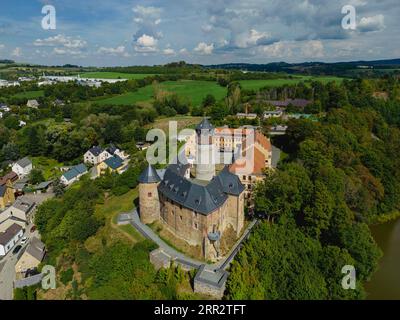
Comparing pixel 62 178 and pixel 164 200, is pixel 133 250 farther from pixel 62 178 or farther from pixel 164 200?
pixel 62 178

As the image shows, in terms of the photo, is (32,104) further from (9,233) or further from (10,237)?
(10,237)

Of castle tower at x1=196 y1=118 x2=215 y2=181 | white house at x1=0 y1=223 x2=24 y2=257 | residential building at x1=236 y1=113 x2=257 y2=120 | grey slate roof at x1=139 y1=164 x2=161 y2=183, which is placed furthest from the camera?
residential building at x1=236 y1=113 x2=257 y2=120

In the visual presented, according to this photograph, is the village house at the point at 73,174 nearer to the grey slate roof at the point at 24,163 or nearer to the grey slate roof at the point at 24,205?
the grey slate roof at the point at 24,205

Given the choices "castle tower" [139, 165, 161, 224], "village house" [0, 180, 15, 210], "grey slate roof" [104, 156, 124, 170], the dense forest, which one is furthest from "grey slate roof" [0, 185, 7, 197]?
the dense forest

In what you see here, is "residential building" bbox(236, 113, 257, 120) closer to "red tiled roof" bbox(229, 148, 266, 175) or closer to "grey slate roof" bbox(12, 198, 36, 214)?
"red tiled roof" bbox(229, 148, 266, 175)

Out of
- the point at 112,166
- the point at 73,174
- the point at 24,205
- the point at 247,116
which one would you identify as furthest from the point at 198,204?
the point at 247,116

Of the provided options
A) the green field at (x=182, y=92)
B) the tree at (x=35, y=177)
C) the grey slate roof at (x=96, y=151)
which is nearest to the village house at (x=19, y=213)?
the tree at (x=35, y=177)
